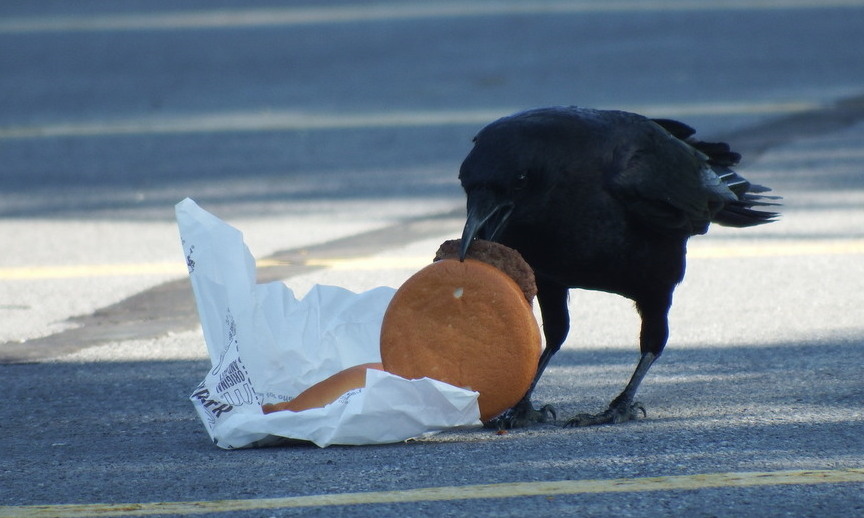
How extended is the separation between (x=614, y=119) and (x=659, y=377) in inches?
41.0

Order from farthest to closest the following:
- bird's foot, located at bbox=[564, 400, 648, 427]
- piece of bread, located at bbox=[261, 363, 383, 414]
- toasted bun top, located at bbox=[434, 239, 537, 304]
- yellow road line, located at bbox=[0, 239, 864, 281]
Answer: yellow road line, located at bbox=[0, 239, 864, 281] → bird's foot, located at bbox=[564, 400, 648, 427] → piece of bread, located at bbox=[261, 363, 383, 414] → toasted bun top, located at bbox=[434, 239, 537, 304]

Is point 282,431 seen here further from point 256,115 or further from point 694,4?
point 694,4

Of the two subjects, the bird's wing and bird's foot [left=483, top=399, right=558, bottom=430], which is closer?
the bird's wing

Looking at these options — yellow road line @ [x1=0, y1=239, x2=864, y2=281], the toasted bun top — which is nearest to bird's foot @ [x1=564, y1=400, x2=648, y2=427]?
the toasted bun top

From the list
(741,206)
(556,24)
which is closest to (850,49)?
(556,24)

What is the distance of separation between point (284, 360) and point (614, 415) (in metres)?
0.98

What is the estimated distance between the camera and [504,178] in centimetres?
357

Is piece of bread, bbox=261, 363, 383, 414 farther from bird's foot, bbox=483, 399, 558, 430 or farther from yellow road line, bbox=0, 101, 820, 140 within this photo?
yellow road line, bbox=0, 101, 820, 140

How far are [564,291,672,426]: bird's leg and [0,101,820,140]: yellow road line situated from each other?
5689mm

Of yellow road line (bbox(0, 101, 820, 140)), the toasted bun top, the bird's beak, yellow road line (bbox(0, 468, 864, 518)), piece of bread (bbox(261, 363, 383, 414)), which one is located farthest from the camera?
yellow road line (bbox(0, 101, 820, 140))

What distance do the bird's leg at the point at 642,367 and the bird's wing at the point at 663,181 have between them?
0.86 ft

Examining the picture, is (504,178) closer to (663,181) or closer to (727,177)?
(663,181)

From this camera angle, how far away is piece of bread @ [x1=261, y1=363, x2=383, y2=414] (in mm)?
3820

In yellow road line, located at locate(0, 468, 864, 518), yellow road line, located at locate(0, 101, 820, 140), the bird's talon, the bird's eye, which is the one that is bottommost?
yellow road line, located at locate(0, 468, 864, 518)
